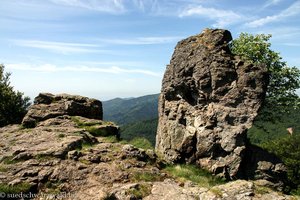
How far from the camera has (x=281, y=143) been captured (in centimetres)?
7475

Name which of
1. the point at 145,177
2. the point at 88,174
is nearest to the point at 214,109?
the point at 145,177

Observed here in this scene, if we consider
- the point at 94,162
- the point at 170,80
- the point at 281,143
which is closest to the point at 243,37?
the point at 170,80

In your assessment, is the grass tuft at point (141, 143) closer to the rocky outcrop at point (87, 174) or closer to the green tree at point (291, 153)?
the rocky outcrop at point (87, 174)

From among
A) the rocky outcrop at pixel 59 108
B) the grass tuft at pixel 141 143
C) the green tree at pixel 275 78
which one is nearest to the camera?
the grass tuft at pixel 141 143

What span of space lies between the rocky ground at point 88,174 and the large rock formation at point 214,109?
742 centimetres

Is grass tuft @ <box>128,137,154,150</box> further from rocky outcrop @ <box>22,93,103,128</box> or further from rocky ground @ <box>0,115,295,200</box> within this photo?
rocky outcrop @ <box>22,93,103,128</box>

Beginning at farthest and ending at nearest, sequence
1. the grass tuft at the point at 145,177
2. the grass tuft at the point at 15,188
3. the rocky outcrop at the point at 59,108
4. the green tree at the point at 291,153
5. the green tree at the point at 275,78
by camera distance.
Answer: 1. the green tree at the point at 291,153
2. the green tree at the point at 275,78
3. the rocky outcrop at the point at 59,108
4. the grass tuft at the point at 145,177
5. the grass tuft at the point at 15,188

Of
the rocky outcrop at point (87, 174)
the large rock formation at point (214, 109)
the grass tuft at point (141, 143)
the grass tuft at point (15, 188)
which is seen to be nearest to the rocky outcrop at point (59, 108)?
the rocky outcrop at point (87, 174)

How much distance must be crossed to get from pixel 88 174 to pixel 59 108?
13.8 meters

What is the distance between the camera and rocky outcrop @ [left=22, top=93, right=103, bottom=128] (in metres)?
25.9

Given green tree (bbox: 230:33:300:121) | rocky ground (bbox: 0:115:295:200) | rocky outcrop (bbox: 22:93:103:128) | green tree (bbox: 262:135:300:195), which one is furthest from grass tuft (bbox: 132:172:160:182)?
green tree (bbox: 262:135:300:195)

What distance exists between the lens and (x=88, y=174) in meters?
15.2

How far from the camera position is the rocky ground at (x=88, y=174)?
13.3 metres

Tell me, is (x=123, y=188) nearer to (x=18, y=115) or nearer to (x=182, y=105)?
(x=182, y=105)
